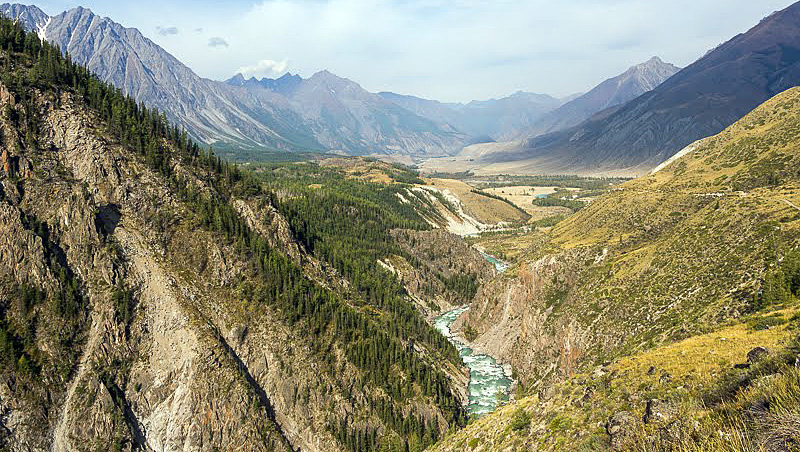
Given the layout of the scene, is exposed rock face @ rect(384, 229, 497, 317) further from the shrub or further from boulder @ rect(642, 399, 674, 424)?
boulder @ rect(642, 399, 674, 424)

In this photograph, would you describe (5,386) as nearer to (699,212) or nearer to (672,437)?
(672,437)

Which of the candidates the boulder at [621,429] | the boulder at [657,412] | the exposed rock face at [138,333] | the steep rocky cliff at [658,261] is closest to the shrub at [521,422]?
the boulder at [621,429]

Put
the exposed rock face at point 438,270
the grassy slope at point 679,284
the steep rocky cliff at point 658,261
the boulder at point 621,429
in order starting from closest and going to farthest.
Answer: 1. the boulder at point 621,429
2. the grassy slope at point 679,284
3. the steep rocky cliff at point 658,261
4. the exposed rock face at point 438,270

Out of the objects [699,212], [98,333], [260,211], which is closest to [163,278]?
[98,333]

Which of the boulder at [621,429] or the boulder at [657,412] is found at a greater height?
the boulder at [657,412]

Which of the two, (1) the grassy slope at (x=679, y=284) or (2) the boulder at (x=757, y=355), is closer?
(2) the boulder at (x=757, y=355)

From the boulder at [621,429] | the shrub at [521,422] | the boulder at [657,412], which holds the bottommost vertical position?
the shrub at [521,422]

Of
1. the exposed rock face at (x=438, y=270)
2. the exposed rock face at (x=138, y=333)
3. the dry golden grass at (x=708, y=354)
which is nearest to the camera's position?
the dry golden grass at (x=708, y=354)

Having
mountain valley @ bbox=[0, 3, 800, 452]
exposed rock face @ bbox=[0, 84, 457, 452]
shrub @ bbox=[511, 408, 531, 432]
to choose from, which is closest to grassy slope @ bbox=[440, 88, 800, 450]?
mountain valley @ bbox=[0, 3, 800, 452]

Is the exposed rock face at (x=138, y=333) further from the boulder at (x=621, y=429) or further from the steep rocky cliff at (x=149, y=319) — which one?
the boulder at (x=621, y=429)

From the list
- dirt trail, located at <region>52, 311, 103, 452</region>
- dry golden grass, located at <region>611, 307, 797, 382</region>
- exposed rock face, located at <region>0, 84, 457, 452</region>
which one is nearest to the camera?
dry golden grass, located at <region>611, 307, 797, 382</region>
